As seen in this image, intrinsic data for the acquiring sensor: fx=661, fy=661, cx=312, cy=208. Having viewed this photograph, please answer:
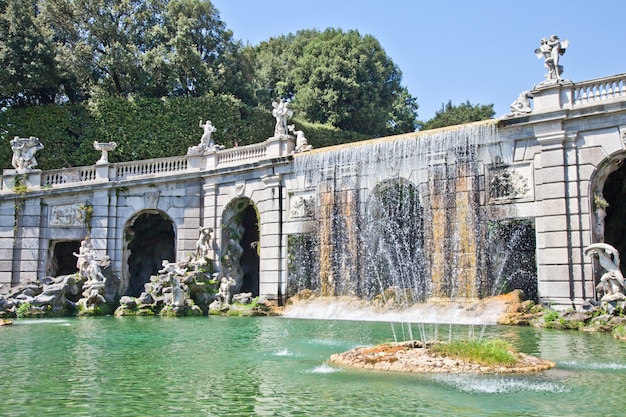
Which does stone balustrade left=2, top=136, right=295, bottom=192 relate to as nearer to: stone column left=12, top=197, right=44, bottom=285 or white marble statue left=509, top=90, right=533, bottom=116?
stone column left=12, top=197, right=44, bottom=285

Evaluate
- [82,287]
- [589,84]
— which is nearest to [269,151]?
[82,287]

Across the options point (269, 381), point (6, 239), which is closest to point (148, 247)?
point (6, 239)

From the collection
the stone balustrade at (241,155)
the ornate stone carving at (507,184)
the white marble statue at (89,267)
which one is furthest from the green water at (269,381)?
the stone balustrade at (241,155)

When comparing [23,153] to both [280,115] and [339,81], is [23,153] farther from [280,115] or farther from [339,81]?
[339,81]

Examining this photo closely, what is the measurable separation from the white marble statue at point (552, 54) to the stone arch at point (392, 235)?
18.6 feet

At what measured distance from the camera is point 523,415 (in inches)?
290

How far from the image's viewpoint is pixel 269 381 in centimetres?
967

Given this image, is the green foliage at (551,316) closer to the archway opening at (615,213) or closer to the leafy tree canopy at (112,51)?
the archway opening at (615,213)

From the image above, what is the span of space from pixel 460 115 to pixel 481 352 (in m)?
47.3

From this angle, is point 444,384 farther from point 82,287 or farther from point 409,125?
point 409,125

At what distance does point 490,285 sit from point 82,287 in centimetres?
1556

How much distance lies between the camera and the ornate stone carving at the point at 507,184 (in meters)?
20.2

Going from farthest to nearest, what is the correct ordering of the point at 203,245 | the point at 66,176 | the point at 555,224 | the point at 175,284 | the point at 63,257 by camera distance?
the point at 63,257 < the point at 66,176 < the point at 203,245 < the point at 175,284 < the point at 555,224

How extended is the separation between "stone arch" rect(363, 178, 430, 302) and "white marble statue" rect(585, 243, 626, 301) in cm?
624
